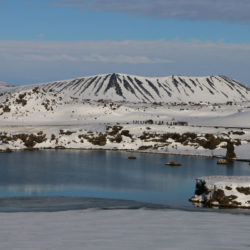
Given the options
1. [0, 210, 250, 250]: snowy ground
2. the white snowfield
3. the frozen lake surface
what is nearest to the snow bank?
the frozen lake surface

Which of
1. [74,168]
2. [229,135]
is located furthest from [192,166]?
[229,135]

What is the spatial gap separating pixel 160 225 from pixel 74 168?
44607mm

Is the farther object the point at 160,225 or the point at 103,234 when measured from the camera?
the point at 160,225

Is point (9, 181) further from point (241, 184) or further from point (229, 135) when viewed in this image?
point (229, 135)

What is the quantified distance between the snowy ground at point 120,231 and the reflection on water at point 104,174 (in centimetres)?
1757

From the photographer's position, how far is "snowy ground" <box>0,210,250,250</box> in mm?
18172

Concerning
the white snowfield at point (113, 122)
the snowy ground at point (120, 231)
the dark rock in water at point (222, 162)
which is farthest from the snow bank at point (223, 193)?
the white snowfield at point (113, 122)

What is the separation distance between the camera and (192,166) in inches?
2815

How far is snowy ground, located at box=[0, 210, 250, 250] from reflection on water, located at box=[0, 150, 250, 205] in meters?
17.6

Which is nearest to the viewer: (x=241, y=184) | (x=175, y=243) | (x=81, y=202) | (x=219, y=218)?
(x=175, y=243)

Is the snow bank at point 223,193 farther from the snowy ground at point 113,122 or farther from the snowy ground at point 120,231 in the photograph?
the snowy ground at point 113,122

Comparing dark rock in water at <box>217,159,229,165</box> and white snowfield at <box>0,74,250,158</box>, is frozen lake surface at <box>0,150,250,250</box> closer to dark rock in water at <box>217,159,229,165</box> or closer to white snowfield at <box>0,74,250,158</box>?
dark rock in water at <box>217,159,229,165</box>

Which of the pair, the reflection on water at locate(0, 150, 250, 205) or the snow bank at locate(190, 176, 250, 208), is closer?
the snow bank at locate(190, 176, 250, 208)

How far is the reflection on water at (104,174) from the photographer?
159ft
